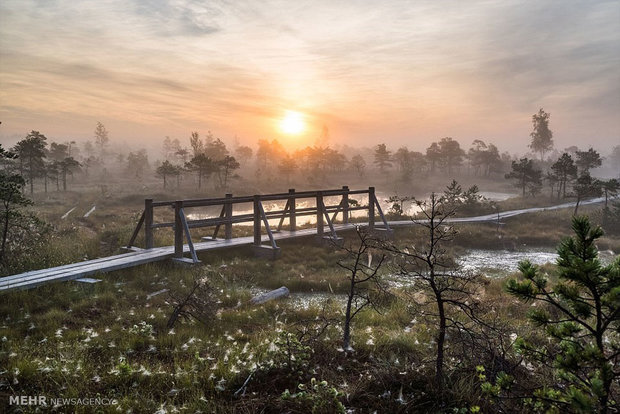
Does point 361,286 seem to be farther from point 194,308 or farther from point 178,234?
point 178,234

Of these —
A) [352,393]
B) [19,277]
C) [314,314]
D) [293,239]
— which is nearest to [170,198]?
[293,239]

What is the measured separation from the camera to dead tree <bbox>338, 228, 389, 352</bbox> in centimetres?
570

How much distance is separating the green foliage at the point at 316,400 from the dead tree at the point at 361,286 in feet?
4.20

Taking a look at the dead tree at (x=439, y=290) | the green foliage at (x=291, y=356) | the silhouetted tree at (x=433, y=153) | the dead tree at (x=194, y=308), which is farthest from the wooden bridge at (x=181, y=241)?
A: the silhouetted tree at (x=433, y=153)

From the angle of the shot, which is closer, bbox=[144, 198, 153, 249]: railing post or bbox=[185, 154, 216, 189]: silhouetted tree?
bbox=[144, 198, 153, 249]: railing post

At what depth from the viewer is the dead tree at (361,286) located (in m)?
5.70

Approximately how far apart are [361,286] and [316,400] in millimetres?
7577

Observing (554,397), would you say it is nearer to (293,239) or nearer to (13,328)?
(13,328)

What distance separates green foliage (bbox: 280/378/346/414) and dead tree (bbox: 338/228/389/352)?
4.20ft

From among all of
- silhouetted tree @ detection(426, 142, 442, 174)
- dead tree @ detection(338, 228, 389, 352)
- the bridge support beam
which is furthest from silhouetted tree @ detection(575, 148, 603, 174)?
the bridge support beam

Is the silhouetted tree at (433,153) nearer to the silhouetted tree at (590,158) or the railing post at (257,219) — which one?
the silhouetted tree at (590,158)

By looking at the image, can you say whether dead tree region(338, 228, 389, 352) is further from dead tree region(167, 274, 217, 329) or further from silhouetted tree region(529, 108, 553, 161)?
silhouetted tree region(529, 108, 553, 161)

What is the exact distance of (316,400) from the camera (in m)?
4.02

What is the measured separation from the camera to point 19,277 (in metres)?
8.95
